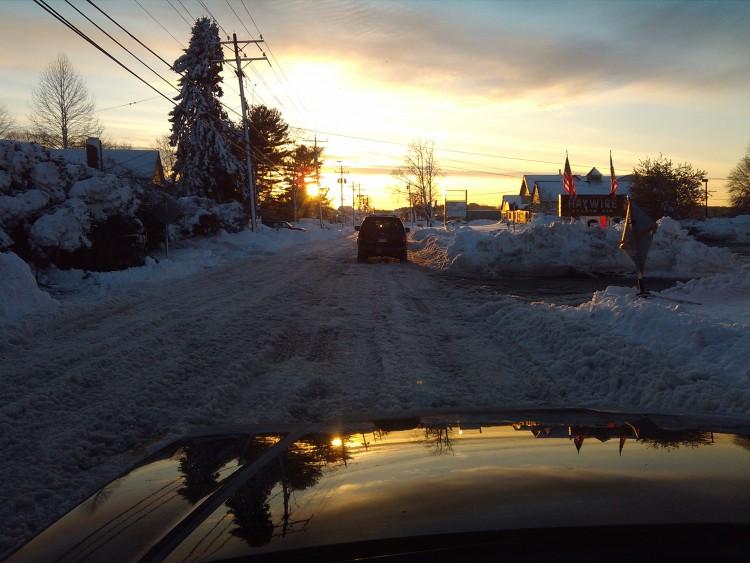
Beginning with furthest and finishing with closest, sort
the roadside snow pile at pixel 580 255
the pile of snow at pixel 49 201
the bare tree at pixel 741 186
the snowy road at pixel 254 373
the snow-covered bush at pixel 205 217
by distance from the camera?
the bare tree at pixel 741 186 → the snow-covered bush at pixel 205 217 → the roadside snow pile at pixel 580 255 → the pile of snow at pixel 49 201 → the snowy road at pixel 254 373

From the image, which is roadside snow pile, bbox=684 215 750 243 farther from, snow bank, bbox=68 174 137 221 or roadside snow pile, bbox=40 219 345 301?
snow bank, bbox=68 174 137 221

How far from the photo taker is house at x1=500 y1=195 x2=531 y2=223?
71981 millimetres

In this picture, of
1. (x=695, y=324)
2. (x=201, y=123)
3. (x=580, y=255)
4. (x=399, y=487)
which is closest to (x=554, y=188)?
(x=201, y=123)

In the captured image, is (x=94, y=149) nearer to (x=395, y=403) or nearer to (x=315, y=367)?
(x=315, y=367)

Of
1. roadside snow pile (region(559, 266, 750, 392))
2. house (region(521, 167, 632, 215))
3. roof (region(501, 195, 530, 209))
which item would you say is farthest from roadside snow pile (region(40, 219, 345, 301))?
roof (region(501, 195, 530, 209))

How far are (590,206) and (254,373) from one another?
25.0 m

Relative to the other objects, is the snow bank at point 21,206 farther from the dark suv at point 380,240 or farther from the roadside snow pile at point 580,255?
the roadside snow pile at point 580,255

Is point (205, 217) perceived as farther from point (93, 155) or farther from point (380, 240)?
point (380, 240)

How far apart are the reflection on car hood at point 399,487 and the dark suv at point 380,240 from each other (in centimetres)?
2163

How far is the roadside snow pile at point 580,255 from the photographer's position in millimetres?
20391

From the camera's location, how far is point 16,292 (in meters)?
11.7

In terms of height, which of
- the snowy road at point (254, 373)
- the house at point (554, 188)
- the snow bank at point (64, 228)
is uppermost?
the house at point (554, 188)

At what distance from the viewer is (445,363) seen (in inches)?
309

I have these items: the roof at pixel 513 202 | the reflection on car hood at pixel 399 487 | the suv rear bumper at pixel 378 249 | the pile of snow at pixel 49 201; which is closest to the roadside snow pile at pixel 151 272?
the pile of snow at pixel 49 201
